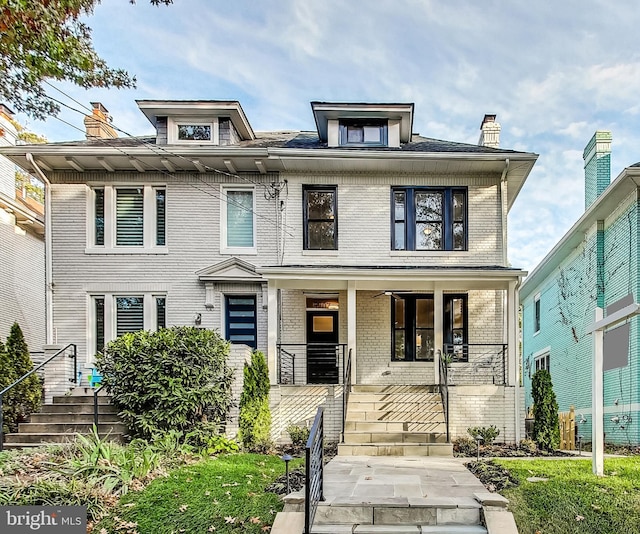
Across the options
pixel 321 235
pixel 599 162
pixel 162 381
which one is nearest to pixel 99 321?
pixel 162 381

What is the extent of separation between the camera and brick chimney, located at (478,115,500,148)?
15234 mm

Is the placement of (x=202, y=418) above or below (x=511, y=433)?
above

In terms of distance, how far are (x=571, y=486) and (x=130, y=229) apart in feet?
35.5

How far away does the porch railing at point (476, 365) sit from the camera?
13.3 m

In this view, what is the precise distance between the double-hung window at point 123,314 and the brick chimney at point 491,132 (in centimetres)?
941

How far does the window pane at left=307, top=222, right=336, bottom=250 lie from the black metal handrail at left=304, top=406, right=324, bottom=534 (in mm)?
7879

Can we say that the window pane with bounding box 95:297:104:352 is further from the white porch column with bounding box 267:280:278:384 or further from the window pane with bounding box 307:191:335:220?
the window pane with bounding box 307:191:335:220

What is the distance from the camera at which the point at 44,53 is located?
9680mm

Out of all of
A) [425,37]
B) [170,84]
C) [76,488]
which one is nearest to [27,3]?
[170,84]

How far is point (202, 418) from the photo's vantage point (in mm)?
9625

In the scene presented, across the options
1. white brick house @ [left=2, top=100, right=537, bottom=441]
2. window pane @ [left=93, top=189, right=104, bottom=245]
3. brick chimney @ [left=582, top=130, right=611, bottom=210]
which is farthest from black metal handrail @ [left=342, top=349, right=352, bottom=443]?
brick chimney @ [left=582, top=130, right=611, bottom=210]

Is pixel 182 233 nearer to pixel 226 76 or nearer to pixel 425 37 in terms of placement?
pixel 226 76

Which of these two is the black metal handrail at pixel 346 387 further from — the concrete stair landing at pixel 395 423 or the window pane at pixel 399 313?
the window pane at pixel 399 313

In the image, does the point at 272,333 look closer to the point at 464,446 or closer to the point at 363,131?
the point at 464,446
